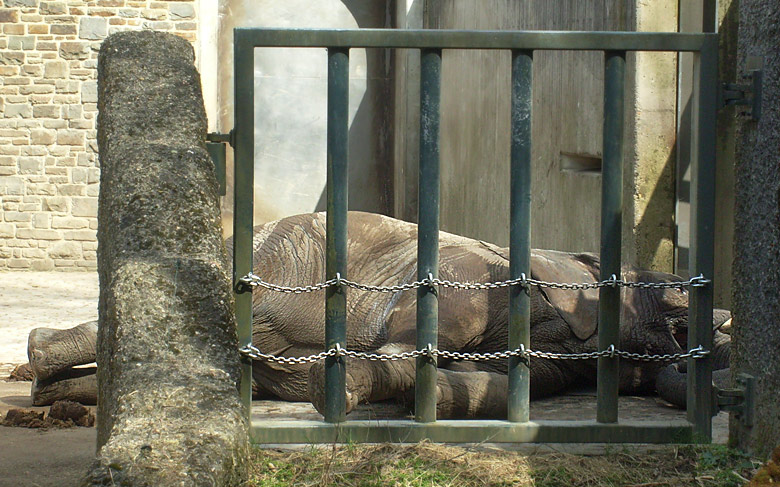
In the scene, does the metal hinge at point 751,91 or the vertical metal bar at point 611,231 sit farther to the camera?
the vertical metal bar at point 611,231

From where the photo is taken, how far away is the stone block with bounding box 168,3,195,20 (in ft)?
41.7

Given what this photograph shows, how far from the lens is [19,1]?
12.5 m

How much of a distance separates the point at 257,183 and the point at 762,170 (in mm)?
11637

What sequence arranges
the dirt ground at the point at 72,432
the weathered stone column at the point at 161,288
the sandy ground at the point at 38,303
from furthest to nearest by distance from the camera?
1. the sandy ground at the point at 38,303
2. the dirt ground at the point at 72,432
3. the weathered stone column at the point at 161,288

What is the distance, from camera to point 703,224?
303 centimetres

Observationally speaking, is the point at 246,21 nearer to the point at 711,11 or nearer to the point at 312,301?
the point at 711,11

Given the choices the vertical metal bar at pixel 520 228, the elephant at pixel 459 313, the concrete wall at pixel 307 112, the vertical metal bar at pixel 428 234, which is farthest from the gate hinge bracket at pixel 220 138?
the concrete wall at pixel 307 112

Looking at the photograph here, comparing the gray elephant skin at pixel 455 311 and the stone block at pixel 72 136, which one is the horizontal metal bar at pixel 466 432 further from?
the stone block at pixel 72 136

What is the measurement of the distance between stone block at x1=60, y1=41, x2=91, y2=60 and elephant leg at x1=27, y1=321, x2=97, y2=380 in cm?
869

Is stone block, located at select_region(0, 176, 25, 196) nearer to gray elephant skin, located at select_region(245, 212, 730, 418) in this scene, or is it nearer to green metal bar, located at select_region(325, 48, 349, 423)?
gray elephant skin, located at select_region(245, 212, 730, 418)

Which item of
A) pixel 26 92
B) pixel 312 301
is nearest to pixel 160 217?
pixel 312 301

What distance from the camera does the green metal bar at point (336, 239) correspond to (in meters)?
2.95

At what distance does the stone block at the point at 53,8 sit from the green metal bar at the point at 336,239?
1049cm

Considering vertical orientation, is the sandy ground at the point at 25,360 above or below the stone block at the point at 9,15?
below
